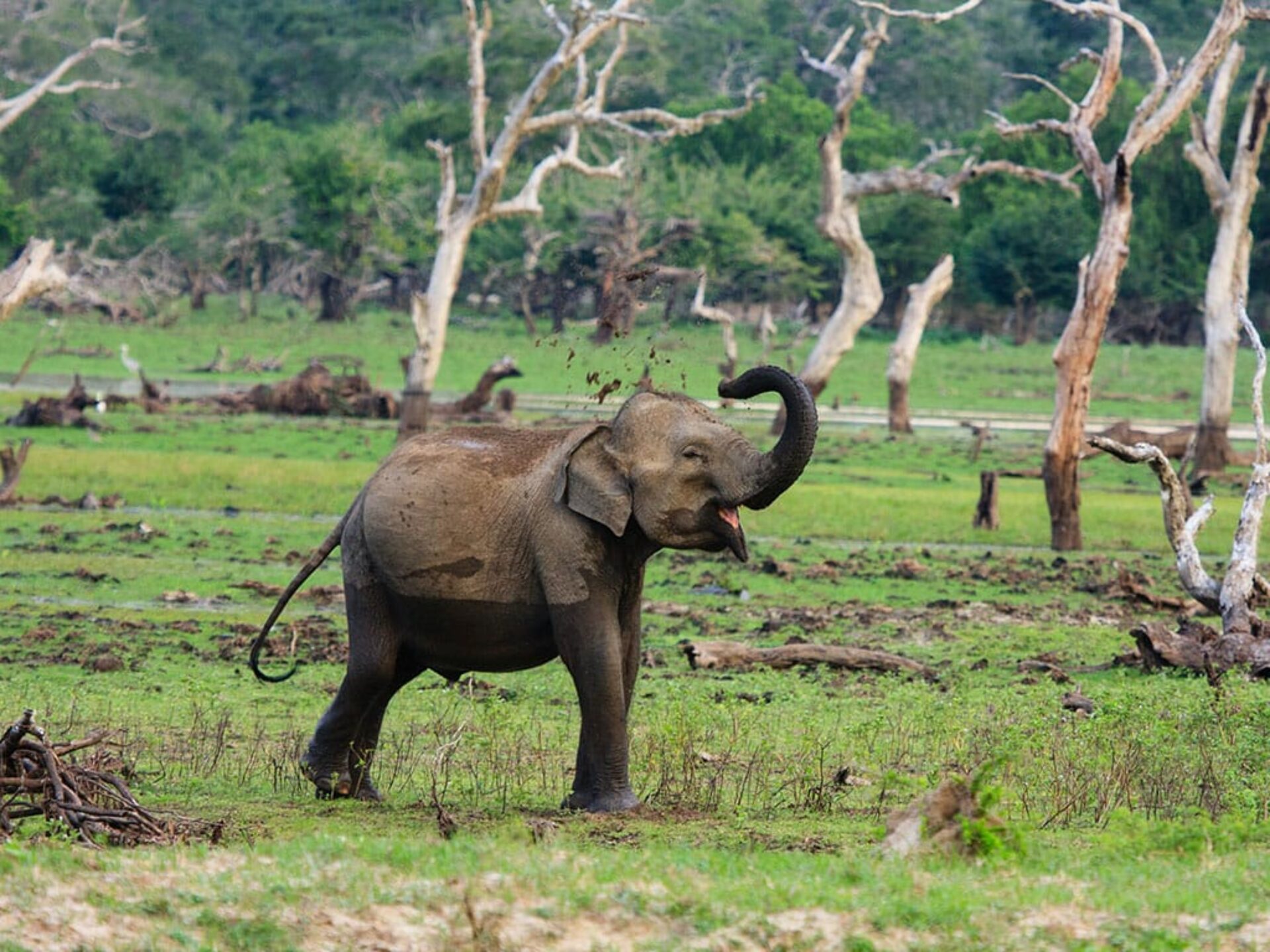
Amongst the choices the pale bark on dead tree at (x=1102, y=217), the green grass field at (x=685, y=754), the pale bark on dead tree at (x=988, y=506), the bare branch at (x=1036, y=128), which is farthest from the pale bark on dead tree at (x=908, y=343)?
the pale bark on dead tree at (x=1102, y=217)

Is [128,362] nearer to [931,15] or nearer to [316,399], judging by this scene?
[316,399]

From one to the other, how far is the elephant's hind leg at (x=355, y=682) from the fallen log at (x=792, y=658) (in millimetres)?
4003

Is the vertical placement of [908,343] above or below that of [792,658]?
above

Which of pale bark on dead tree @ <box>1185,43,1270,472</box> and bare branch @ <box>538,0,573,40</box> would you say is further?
bare branch @ <box>538,0,573,40</box>

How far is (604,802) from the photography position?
8.80 meters

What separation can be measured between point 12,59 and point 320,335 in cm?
1725

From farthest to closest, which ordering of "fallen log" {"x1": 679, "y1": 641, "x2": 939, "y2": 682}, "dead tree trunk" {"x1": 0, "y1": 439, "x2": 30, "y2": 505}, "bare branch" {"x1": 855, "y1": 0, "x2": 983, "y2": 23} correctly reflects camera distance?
"bare branch" {"x1": 855, "y1": 0, "x2": 983, "y2": 23} < "dead tree trunk" {"x1": 0, "y1": 439, "x2": 30, "y2": 505} < "fallen log" {"x1": 679, "y1": 641, "x2": 939, "y2": 682}

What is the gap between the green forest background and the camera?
5481 centimetres

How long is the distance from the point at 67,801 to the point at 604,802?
2305 millimetres

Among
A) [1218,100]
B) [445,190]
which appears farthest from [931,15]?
[445,190]

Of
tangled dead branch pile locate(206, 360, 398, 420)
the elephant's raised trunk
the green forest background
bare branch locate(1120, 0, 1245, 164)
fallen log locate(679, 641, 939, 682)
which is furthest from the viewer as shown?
the green forest background

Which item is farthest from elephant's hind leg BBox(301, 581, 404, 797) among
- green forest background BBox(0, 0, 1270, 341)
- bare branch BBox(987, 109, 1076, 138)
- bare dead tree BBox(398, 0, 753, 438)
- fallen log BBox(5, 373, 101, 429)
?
green forest background BBox(0, 0, 1270, 341)

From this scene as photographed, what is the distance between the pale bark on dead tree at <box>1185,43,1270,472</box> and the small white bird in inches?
615

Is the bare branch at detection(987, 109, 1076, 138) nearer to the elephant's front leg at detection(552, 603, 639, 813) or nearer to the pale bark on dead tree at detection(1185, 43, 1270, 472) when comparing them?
the pale bark on dead tree at detection(1185, 43, 1270, 472)
